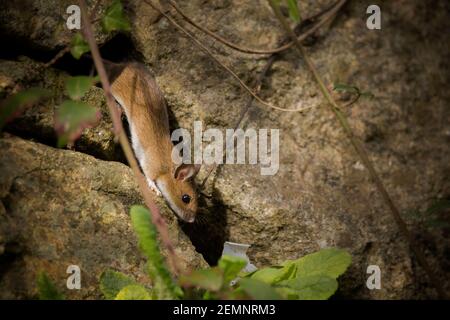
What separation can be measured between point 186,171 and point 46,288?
4.36ft

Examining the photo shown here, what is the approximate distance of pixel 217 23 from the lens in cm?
319

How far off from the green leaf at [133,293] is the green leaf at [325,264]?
0.72 m

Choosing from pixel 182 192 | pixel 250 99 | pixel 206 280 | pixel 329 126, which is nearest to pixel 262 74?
pixel 250 99

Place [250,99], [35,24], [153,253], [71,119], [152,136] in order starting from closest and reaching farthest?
[71,119] < [153,253] < [35,24] < [250,99] < [152,136]

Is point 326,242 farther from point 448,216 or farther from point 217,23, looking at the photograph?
point 217,23

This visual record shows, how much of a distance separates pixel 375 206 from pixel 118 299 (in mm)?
1598

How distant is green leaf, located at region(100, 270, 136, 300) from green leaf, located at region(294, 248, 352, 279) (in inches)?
30.7

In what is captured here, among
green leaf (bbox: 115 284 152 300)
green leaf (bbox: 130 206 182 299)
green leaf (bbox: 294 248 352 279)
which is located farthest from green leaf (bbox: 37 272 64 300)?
green leaf (bbox: 294 248 352 279)

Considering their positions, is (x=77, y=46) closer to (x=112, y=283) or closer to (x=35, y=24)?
(x=35, y=24)

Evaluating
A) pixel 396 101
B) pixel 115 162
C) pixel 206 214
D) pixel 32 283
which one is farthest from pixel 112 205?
pixel 396 101

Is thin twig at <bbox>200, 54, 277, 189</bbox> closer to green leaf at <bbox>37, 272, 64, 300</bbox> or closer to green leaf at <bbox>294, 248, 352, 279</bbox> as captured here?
green leaf at <bbox>294, 248, 352, 279</bbox>

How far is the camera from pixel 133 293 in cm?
203

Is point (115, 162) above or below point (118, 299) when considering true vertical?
above

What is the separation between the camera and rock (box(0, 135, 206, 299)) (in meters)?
2.14
